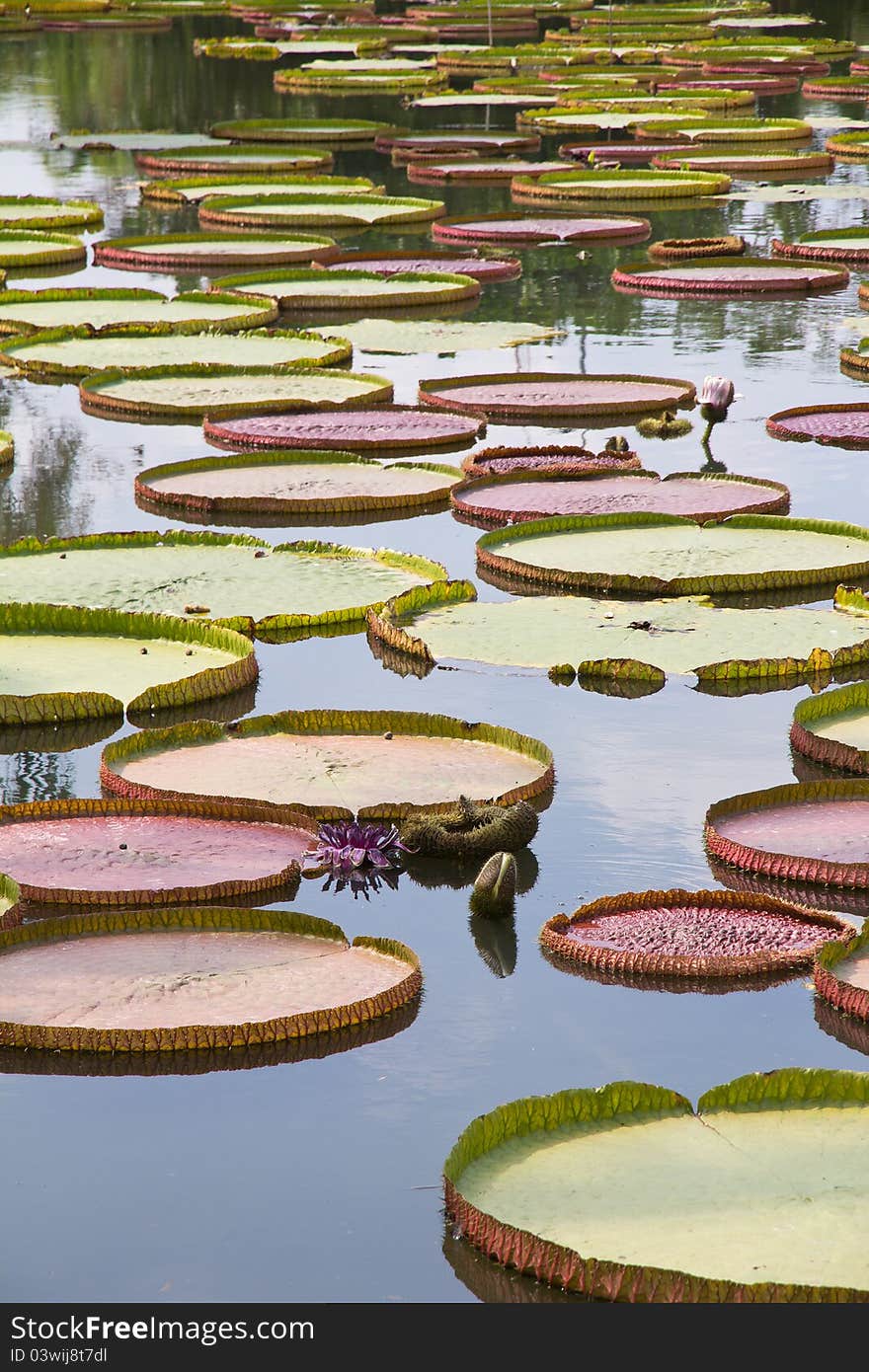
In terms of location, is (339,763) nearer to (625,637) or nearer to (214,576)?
(625,637)

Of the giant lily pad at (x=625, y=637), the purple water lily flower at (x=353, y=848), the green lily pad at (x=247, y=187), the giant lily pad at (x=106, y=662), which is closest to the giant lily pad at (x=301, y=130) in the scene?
the green lily pad at (x=247, y=187)

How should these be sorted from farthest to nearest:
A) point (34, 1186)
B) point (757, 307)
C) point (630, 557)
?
point (757, 307), point (630, 557), point (34, 1186)

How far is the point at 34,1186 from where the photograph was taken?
10.0 ft

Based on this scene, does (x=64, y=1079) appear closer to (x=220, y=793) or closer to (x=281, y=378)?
(x=220, y=793)

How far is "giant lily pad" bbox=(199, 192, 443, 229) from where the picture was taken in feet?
46.6

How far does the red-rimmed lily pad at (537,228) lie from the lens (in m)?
13.5

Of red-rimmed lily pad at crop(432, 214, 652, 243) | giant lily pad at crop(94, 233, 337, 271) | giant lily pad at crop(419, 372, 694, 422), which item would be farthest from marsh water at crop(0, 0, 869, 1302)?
red-rimmed lily pad at crop(432, 214, 652, 243)

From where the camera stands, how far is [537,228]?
1380 centimetres

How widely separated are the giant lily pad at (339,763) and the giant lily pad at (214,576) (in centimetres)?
95

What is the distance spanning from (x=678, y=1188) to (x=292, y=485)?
4.80 meters

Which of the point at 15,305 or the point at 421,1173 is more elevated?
the point at 15,305

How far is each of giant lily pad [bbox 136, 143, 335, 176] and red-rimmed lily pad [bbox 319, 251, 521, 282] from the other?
516 cm
